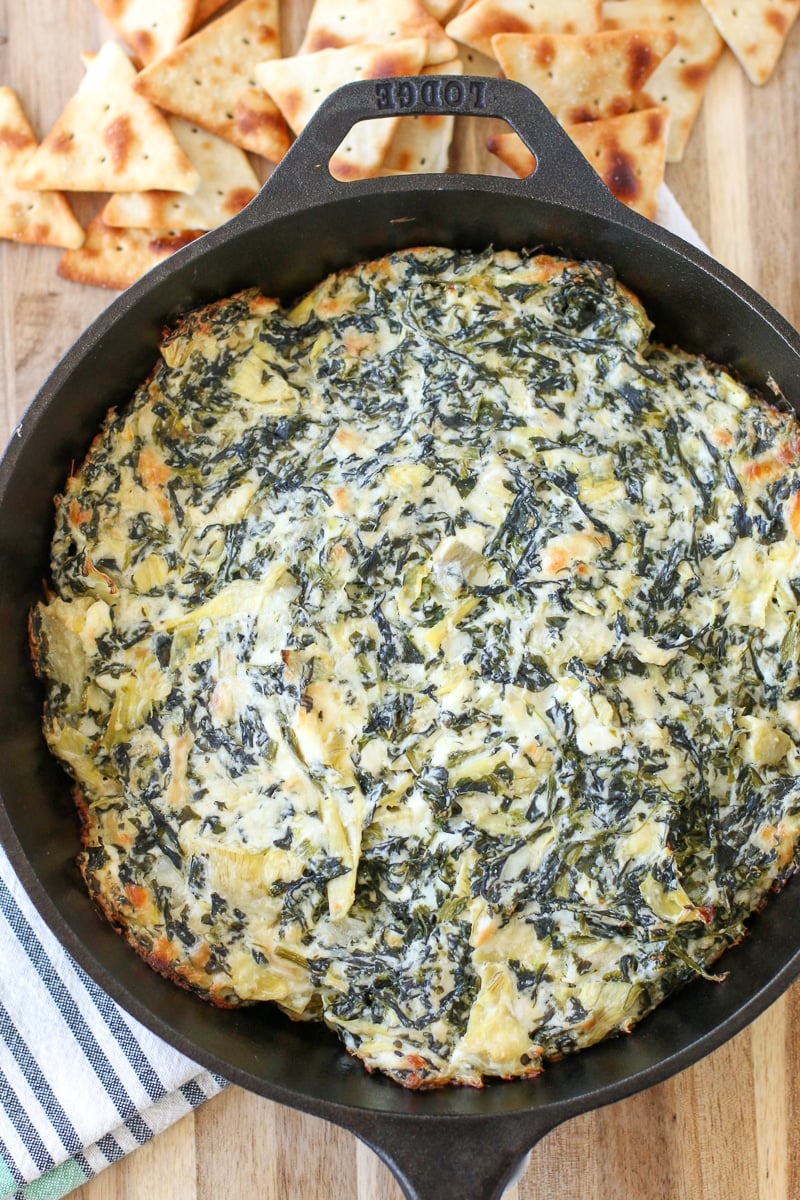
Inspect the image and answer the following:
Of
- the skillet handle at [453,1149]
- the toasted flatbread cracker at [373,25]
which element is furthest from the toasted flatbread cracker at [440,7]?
the skillet handle at [453,1149]

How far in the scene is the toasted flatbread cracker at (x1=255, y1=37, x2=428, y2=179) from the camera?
105 inches

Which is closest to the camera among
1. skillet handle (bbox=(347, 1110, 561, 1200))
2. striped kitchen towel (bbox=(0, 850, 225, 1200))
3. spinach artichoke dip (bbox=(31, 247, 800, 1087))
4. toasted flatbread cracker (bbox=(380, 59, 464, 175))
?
skillet handle (bbox=(347, 1110, 561, 1200))

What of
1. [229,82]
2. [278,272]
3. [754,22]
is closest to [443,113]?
[278,272]

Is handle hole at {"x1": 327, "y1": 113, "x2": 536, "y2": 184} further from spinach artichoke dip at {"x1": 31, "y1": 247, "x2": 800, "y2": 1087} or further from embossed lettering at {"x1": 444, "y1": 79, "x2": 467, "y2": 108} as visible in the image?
spinach artichoke dip at {"x1": 31, "y1": 247, "x2": 800, "y2": 1087}

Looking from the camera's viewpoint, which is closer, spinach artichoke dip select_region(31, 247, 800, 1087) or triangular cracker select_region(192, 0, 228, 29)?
spinach artichoke dip select_region(31, 247, 800, 1087)

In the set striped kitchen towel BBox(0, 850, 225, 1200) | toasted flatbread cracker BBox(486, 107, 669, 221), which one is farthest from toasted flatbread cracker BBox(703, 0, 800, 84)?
striped kitchen towel BBox(0, 850, 225, 1200)

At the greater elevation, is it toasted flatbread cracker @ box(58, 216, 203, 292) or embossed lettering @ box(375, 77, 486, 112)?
toasted flatbread cracker @ box(58, 216, 203, 292)

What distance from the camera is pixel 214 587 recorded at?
2289 millimetres

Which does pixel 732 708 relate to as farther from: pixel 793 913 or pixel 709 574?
pixel 793 913

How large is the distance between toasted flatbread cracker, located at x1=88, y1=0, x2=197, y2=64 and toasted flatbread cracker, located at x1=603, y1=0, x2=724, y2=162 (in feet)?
3.42

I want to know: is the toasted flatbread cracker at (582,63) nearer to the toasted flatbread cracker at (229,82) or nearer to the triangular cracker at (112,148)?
the toasted flatbread cracker at (229,82)

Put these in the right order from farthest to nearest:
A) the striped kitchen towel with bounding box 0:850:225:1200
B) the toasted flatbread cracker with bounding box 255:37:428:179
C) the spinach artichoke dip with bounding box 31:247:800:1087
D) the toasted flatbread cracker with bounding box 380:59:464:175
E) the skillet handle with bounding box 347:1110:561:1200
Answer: the toasted flatbread cracker with bounding box 380:59:464:175 < the toasted flatbread cracker with bounding box 255:37:428:179 < the striped kitchen towel with bounding box 0:850:225:1200 < the spinach artichoke dip with bounding box 31:247:800:1087 < the skillet handle with bounding box 347:1110:561:1200

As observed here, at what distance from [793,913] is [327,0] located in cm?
237

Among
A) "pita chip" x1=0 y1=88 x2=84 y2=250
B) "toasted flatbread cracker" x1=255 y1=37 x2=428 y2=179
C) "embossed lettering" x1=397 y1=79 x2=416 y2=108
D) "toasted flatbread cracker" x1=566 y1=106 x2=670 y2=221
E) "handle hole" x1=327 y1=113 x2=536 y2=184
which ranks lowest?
"toasted flatbread cracker" x1=566 y1=106 x2=670 y2=221
